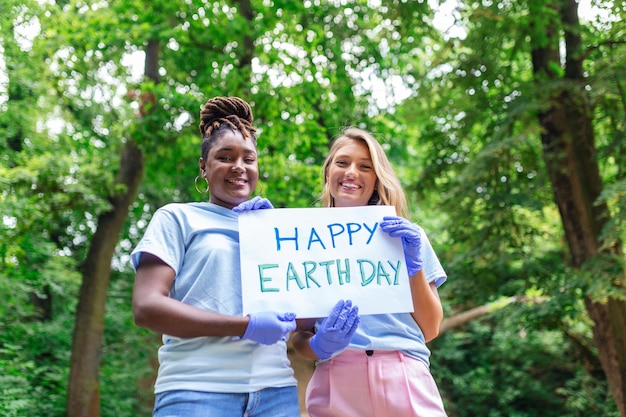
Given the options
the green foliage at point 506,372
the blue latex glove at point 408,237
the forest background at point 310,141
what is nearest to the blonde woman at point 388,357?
the blue latex glove at point 408,237

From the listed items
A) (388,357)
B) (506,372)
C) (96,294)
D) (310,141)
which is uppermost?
(310,141)

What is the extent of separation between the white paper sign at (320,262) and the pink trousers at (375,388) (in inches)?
8.8

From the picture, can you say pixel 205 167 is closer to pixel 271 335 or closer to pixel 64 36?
pixel 271 335

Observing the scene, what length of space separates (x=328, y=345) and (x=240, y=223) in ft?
1.64

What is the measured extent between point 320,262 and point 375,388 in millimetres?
486

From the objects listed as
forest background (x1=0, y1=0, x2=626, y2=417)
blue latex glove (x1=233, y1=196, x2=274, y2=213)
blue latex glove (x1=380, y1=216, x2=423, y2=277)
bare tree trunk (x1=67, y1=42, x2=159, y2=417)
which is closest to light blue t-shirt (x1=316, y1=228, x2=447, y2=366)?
blue latex glove (x1=380, y1=216, x2=423, y2=277)

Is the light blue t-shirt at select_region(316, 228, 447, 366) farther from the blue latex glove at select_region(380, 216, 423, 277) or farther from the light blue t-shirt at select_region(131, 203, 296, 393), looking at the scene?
the light blue t-shirt at select_region(131, 203, 296, 393)

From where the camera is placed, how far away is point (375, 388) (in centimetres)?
219

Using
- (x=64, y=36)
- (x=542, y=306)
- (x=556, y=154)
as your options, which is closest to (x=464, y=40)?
(x=556, y=154)

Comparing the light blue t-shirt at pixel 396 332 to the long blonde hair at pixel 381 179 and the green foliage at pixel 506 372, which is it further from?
the green foliage at pixel 506 372

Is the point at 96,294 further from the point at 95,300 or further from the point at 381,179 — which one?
the point at 381,179

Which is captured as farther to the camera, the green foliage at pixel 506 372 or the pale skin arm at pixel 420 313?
the green foliage at pixel 506 372

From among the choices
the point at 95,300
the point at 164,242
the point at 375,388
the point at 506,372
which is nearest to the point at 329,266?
the point at 375,388

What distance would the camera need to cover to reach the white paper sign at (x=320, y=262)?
202 centimetres
